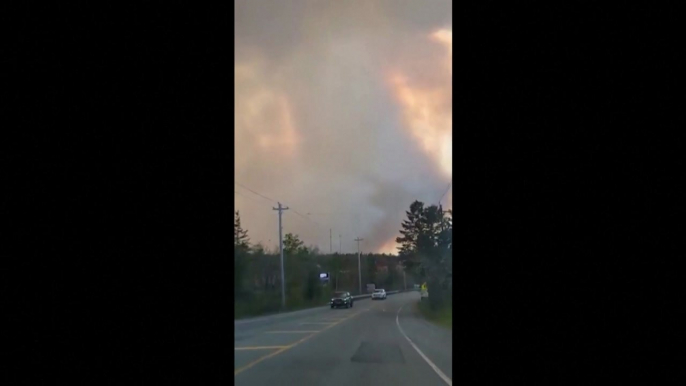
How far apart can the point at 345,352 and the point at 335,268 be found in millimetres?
1645

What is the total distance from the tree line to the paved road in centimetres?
49

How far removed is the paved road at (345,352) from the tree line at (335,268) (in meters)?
0.49

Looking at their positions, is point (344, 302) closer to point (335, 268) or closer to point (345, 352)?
point (335, 268)

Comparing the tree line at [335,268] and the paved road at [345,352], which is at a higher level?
the tree line at [335,268]

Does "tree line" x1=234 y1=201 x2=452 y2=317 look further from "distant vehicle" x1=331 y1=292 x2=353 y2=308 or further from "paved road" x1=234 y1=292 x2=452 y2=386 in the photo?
"distant vehicle" x1=331 y1=292 x2=353 y2=308

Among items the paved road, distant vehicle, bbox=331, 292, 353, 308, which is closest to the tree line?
the paved road

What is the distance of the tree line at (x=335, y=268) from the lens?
536 cm

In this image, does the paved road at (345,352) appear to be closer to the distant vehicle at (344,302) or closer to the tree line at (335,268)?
the tree line at (335,268)

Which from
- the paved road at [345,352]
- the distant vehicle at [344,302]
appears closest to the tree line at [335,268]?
the paved road at [345,352]
